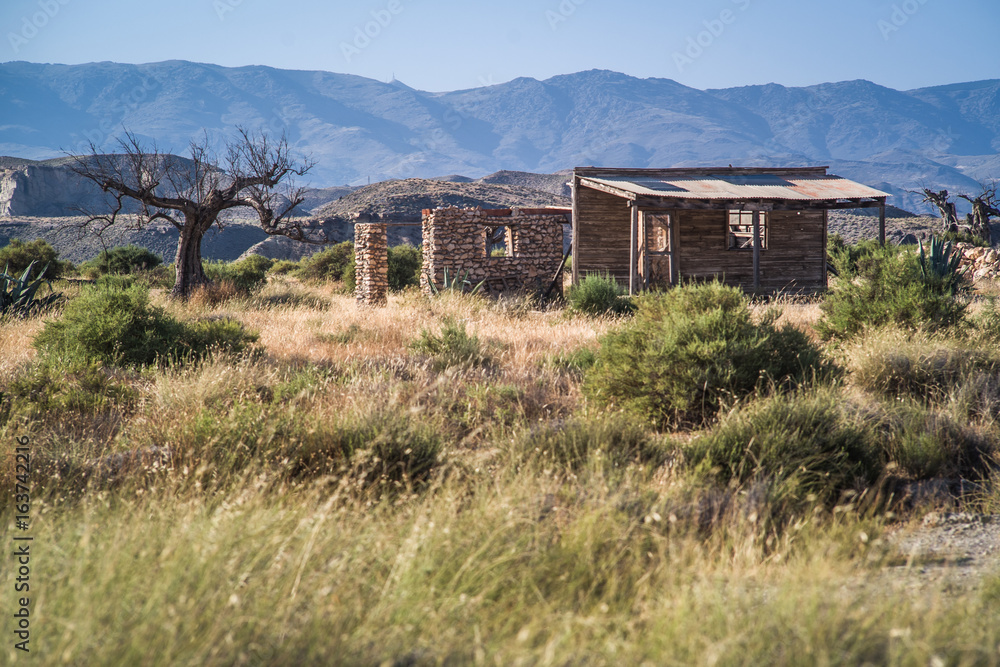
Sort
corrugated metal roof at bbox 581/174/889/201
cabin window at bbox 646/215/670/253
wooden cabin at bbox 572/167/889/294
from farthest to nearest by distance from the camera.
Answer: cabin window at bbox 646/215/670/253 → wooden cabin at bbox 572/167/889/294 → corrugated metal roof at bbox 581/174/889/201

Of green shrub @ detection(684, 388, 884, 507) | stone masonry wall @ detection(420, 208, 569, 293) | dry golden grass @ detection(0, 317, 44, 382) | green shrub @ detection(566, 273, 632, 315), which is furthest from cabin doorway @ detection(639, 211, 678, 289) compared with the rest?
dry golden grass @ detection(0, 317, 44, 382)

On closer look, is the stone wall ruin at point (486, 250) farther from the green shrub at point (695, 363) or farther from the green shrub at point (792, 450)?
the green shrub at point (792, 450)

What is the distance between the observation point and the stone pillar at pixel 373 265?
59.8ft

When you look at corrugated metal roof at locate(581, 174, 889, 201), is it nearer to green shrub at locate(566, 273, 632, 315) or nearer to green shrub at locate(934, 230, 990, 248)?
green shrub at locate(566, 273, 632, 315)

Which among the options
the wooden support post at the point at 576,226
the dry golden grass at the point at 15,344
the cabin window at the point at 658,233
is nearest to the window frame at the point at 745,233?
the cabin window at the point at 658,233

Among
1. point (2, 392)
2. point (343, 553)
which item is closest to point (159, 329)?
point (2, 392)

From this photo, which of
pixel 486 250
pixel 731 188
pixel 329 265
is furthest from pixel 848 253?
pixel 329 265

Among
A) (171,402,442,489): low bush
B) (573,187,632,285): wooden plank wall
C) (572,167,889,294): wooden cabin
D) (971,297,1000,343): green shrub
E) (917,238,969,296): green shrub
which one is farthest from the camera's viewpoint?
(573,187,632,285): wooden plank wall

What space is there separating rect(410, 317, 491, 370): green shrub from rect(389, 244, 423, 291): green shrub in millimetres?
14070

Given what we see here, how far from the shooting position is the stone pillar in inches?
717

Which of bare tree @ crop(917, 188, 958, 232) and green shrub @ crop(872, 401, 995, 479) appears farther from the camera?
bare tree @ crop(917, 188, 958, 232)

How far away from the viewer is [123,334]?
805cm

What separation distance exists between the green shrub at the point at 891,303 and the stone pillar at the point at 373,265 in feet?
38.3

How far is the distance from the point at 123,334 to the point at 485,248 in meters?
10.2
